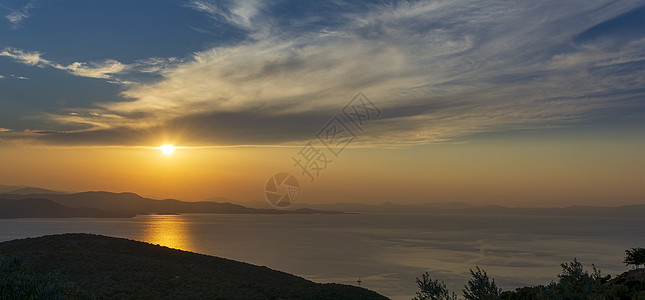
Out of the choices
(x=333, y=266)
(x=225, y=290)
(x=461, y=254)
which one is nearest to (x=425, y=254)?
(x=461, y=254)

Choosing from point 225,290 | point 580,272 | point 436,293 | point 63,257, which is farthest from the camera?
point 63,257

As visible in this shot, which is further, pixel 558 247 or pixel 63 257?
pixel 558 247

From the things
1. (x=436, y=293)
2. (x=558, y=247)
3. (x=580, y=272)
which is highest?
(x=580, y=272)

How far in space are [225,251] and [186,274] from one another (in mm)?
127164

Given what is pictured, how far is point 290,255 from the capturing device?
166 metres

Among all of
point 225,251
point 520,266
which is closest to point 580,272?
point 520,266

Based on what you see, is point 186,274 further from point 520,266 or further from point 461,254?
point 461,254

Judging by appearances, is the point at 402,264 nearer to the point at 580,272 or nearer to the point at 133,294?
the point at 133,294

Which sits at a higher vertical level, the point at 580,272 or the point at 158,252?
the point at 580,272

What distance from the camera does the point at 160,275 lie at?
50594mm

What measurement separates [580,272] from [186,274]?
48719 millimetres

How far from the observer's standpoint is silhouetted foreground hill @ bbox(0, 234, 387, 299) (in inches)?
1689

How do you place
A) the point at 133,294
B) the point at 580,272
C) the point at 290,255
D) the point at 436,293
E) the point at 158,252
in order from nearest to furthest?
the point at 580,272
the point at 436,293
the point at 133,294
the point at 158,252
the point at 290,255

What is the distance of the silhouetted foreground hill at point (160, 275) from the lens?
42906mm
